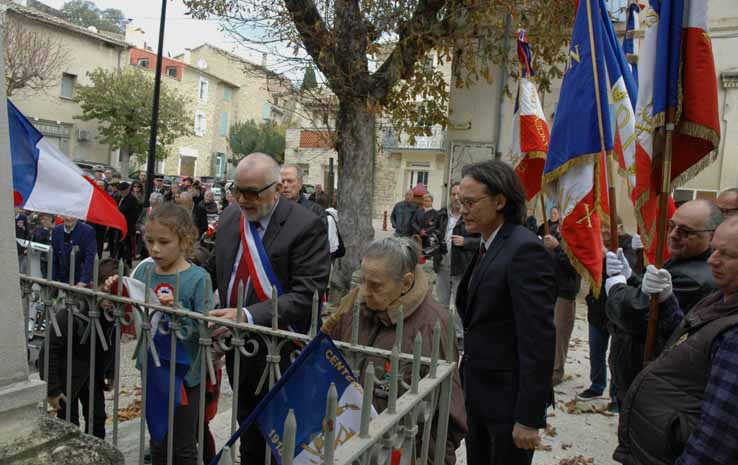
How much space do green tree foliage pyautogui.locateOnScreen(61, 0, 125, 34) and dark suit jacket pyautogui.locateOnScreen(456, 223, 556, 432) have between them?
65691 mm

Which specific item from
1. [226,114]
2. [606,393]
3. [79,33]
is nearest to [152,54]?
[226,114]

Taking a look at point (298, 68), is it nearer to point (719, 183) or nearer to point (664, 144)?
point (664, 144)

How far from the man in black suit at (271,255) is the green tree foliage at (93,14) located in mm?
64789

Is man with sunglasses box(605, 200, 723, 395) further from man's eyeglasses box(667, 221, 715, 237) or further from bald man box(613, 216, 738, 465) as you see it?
bald man box(613, 216, 738, 465)

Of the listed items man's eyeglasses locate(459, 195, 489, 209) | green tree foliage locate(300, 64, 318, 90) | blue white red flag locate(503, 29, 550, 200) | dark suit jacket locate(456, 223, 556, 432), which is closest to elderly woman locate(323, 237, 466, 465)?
dark suit jacket locate(456, 223, 556, 432)

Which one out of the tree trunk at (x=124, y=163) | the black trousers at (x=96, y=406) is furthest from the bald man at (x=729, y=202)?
the tree trunk at (x=124, y=163)

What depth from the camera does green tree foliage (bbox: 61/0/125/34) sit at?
61966mm

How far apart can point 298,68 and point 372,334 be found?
24.0ft

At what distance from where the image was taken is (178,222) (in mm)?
3143

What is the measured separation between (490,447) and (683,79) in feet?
7.03

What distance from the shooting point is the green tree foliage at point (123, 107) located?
1296 inches

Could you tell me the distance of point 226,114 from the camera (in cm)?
4897

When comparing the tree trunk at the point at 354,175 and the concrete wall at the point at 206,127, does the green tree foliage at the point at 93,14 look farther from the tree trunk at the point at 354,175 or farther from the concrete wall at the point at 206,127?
the tree trunk at the point at 354,175

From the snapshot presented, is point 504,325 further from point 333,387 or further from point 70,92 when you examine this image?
point 70,92
